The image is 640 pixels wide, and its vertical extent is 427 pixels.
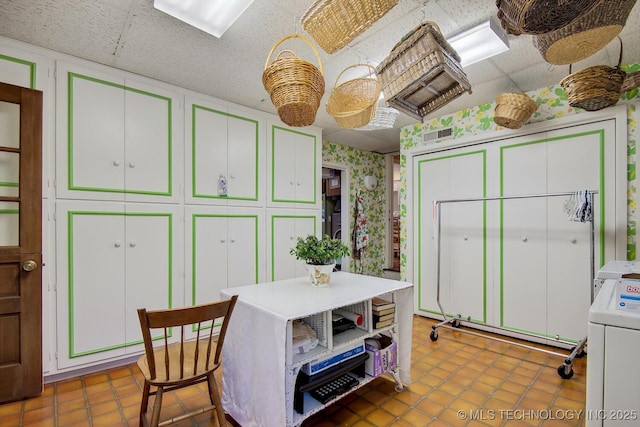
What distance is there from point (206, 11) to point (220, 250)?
2.12 meters

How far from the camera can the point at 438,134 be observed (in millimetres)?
3822

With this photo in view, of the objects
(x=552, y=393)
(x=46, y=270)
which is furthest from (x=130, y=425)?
(x=552, y=393)

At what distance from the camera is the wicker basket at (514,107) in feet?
8.79

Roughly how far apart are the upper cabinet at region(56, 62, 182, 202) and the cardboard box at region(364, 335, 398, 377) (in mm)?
2210

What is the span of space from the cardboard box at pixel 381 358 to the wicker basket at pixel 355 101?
1587 mm

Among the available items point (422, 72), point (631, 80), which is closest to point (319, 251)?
point (422, 72)

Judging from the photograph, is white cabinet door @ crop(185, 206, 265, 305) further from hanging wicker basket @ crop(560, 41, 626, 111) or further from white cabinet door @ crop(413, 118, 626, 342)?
hanging wicker basket @ crop(560, 41, 626, 111)

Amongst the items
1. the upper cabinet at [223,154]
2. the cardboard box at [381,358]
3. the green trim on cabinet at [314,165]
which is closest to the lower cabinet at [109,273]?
the upper cabinet at [223,154]

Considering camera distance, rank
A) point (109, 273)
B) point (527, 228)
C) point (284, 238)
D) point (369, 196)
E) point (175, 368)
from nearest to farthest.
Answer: point (175, 368), point (109, 273), point (527, 228), point (284, 238), point (369, 196)

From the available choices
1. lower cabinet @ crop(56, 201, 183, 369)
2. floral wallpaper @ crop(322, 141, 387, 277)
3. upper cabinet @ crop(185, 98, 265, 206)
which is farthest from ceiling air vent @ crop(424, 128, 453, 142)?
lower cabinet @ crop(56, 201, 183, 369)

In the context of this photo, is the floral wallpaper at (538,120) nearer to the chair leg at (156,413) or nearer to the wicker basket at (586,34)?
the wicker basket at (586,34)

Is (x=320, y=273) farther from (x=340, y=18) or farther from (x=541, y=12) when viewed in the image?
(x=541, y=12)

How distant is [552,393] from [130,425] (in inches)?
109

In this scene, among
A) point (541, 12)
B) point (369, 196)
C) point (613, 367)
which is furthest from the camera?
point (369, 196)
